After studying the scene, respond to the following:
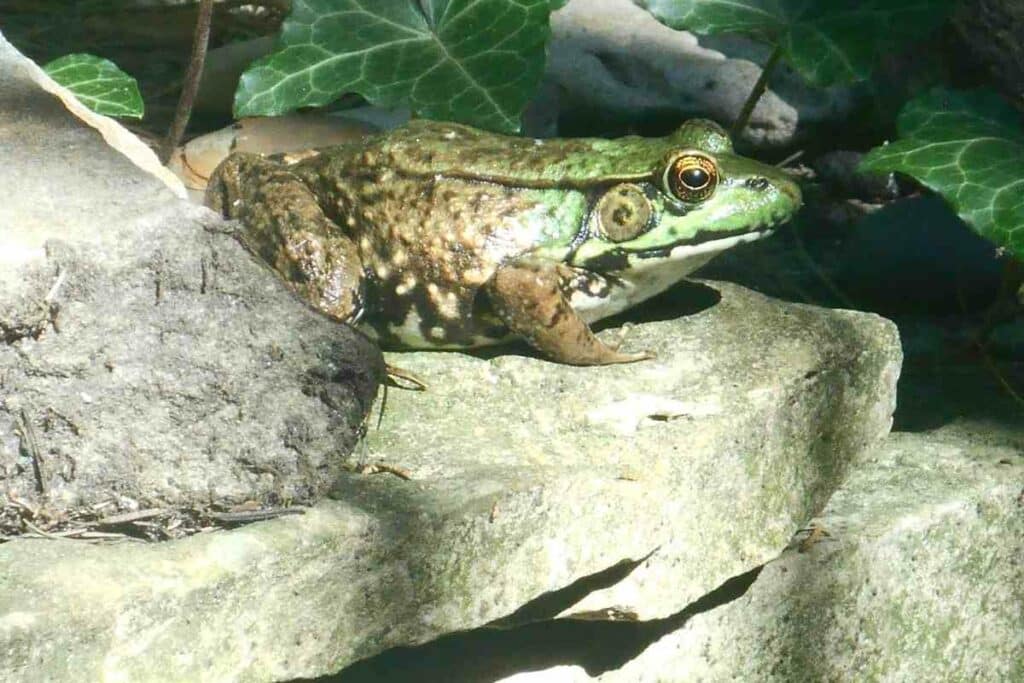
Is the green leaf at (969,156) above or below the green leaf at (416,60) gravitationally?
above

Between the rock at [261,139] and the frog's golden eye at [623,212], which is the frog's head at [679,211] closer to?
the frog's golden eye at [623,212]

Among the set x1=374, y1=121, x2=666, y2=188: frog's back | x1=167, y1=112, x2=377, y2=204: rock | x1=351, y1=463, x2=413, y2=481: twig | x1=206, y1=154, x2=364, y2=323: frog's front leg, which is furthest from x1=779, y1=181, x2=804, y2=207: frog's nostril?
x1=167, y1=112, x2=377, y2=204: rock

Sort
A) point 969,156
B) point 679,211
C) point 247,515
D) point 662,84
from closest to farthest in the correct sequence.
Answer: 1. point 247,515
2. point 679,211
3. point 969,156
4. point 662,84

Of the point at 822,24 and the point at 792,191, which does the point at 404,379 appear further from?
the point at 822,24

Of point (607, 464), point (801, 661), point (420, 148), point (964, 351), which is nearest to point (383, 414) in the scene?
point (607, 464)

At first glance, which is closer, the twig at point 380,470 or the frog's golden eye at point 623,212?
the twig at point 380,470

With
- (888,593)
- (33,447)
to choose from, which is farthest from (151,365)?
(888,593)

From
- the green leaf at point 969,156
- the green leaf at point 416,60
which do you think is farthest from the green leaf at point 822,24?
the green leaf at point 416,60
